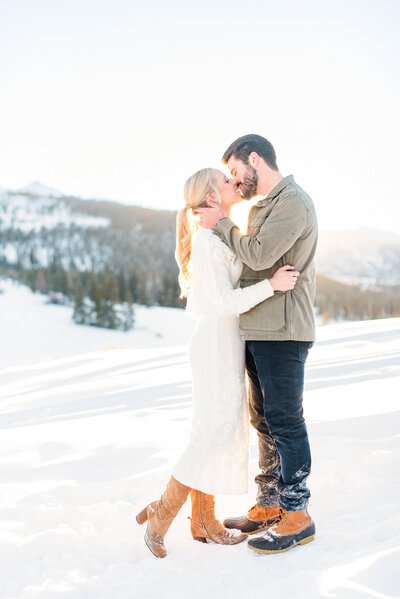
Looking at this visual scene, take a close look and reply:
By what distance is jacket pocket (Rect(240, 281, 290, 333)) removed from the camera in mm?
2408

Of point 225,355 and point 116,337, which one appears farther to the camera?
point 116,337

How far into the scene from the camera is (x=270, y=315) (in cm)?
243

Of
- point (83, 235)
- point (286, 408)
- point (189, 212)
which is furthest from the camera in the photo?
point (83, 235)

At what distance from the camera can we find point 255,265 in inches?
93.7

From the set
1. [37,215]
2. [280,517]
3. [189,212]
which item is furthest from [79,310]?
[37,215]

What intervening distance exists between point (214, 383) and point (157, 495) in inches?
40.6

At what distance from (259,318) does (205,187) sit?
0.72 metres

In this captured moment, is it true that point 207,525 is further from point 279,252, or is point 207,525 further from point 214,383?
point 279,252

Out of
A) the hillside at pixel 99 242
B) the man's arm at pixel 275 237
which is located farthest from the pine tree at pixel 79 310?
the man's arm at pixel 275 237

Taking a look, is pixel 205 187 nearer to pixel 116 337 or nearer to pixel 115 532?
pixel 115 532

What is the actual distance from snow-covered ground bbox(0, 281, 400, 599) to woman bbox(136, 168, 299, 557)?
18 centimetres

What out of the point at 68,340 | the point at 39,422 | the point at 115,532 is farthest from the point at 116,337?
the point at 115,532

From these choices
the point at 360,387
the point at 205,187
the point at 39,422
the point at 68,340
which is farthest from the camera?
the point at 68,340

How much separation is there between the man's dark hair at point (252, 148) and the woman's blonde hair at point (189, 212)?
16 centimetres
